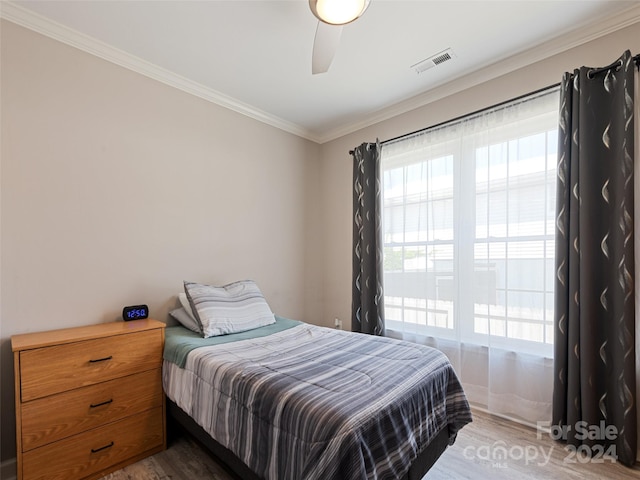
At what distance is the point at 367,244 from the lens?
121 inches

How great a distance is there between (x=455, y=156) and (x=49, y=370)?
3.16 metres

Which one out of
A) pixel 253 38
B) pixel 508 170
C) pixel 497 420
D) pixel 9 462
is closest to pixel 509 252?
pixel 508 170

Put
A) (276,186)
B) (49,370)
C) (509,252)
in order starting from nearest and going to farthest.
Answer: (49,370) → (509,252) → (276,186)

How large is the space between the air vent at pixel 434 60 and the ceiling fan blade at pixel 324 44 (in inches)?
37.6

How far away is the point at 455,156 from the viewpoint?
2.59 m

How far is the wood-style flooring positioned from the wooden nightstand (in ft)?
0.45

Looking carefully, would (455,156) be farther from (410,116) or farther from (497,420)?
(497,420)

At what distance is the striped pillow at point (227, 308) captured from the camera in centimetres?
212

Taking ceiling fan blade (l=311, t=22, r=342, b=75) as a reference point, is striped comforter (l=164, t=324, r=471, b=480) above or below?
below

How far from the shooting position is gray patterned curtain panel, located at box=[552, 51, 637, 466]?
1717mm

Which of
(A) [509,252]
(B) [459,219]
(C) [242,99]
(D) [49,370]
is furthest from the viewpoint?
(C) [242,99]

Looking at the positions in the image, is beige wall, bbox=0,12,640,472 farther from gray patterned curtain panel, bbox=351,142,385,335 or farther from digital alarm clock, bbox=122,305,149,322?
gray patterned curtain panel, bbox=351,142,385,335

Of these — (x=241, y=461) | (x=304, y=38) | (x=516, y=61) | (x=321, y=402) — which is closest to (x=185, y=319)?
(x=241, y=461)
